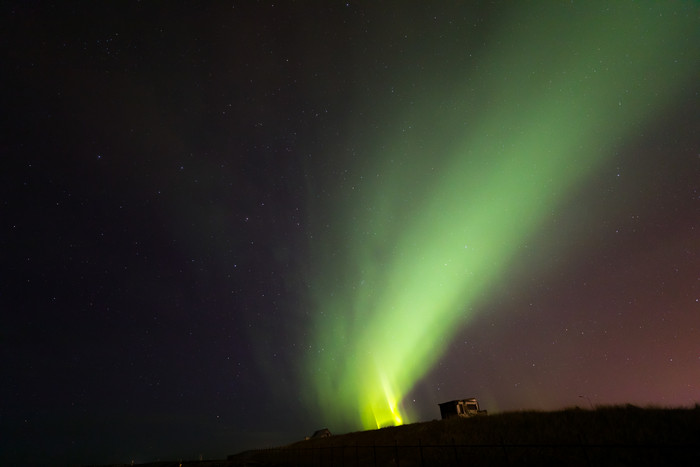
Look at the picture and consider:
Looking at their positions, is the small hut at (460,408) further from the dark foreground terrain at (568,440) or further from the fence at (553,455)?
the fence at (553,455)

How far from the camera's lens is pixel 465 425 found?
38188 mm

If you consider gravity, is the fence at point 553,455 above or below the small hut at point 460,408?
below

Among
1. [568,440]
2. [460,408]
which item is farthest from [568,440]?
[460,408]

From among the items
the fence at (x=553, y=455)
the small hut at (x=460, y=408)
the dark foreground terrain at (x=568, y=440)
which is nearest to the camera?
the fence at (x=553, y=455)

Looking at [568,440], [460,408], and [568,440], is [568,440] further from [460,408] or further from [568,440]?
[460,408]

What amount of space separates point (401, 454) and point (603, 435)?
52.3ft

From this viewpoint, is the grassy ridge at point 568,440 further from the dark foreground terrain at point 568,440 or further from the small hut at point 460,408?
the small hut at point 460,408

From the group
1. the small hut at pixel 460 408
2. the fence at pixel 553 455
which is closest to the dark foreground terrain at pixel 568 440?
the fence at pixel 553 455

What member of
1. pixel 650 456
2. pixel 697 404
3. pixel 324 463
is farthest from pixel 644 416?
pixel 324 463

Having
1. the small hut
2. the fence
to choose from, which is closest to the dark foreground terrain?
the fence

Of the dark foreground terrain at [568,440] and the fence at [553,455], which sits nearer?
the fence at [553,455]

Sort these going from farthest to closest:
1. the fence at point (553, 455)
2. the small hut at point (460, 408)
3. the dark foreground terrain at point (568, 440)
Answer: the small hut at point (460, 408) → the dark foreground terrain at point (568, 440) → the fence at point (553, 455)

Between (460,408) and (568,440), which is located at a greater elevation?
(460,408)

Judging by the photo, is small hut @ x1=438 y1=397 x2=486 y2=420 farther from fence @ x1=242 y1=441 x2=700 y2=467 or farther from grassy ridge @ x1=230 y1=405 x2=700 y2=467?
fence @ x1=242 y1=441 x2=700 y2=467
